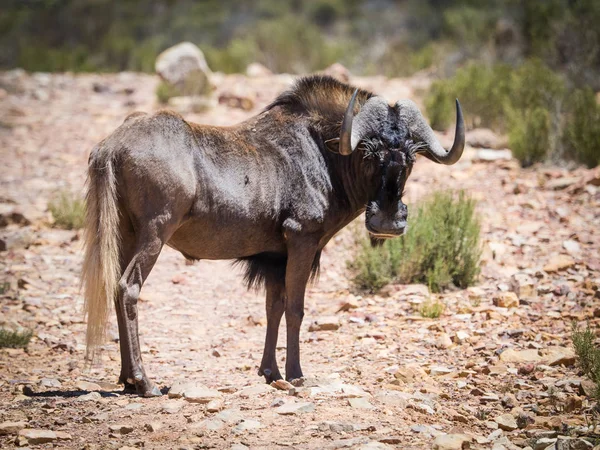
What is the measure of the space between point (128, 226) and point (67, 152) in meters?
8.07

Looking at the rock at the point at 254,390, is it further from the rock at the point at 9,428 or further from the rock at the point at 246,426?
the rock at the point at 9,428

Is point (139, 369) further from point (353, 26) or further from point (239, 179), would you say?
point (353, 26)

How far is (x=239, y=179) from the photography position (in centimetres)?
623

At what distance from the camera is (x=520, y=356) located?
6.94 m

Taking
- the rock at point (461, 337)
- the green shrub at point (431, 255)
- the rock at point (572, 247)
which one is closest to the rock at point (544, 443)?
the rock at point (461, 337)

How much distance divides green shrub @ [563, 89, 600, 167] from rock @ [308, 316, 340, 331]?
5742 millimetres

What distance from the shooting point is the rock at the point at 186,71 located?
1545 centimetres

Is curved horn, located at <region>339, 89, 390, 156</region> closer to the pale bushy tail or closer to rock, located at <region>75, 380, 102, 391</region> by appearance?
the pale bushy tail

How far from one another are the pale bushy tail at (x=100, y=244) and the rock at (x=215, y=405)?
1014mm

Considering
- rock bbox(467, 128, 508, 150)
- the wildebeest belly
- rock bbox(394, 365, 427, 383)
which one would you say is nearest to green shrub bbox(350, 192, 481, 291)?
rock bbox(394, 365, 427, 383)

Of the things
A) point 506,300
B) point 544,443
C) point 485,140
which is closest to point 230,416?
point 544,443

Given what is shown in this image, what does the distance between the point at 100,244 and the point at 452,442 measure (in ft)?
9.09

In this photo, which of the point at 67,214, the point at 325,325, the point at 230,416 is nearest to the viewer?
the point at 230,416

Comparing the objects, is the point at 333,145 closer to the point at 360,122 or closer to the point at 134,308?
the point at 360,122
